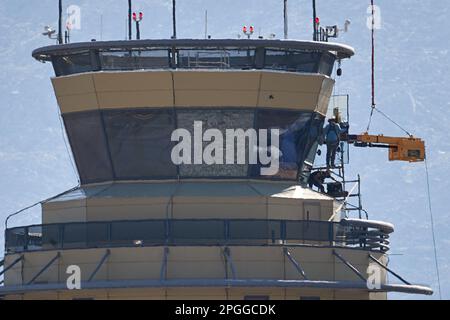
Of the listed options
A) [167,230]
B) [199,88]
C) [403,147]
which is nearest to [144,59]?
[199,88]

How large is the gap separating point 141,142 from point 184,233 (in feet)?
11.0

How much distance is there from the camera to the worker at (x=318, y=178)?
66.3 metres

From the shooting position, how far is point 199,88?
63.6 meters

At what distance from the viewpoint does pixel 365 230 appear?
64.7 meters

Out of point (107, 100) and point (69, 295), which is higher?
point (107, 100)

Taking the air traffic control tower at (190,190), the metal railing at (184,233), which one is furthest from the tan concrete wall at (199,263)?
the metal railing at (184,233)

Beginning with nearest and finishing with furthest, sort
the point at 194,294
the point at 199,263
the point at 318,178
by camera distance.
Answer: the point at 194,294, the point at 199,263, the point at 318,178

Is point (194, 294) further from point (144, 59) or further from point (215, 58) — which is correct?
point (144, 59)

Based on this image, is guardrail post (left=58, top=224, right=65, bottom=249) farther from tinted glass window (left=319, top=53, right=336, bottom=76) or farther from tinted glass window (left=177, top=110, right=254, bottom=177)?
tinted glass window (left=319, top=53, right=336, bottom=76)

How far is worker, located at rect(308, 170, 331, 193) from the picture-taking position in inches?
2611
